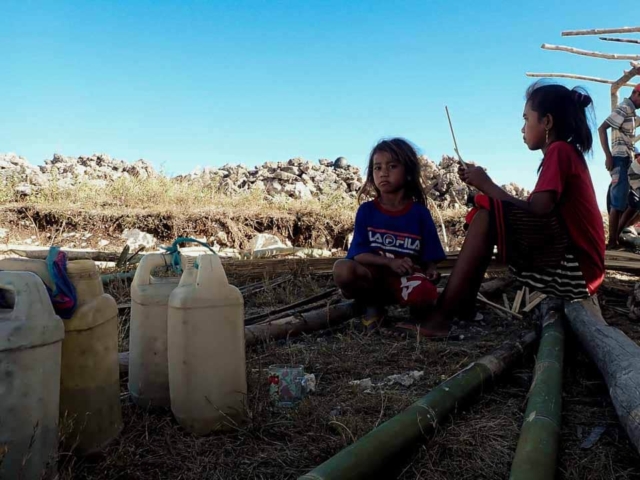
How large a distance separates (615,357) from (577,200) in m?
1.20

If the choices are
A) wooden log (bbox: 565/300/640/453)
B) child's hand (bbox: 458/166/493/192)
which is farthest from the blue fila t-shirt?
wooden log (bbox: 565/300/640/453)

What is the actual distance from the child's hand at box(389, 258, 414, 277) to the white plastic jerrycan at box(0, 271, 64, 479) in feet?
6.56

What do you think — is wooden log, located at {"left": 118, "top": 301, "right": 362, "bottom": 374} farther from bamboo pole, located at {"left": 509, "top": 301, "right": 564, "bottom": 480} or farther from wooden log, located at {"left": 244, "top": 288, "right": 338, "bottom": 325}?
bamboo pole, located at {"left": 509, "top": 301, "right": 564, "bottom": 480}

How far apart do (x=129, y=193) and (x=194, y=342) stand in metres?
7.94

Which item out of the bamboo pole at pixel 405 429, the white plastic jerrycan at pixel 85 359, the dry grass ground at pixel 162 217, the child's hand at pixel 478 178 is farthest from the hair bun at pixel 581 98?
the dry grass ground at pixel 162 217

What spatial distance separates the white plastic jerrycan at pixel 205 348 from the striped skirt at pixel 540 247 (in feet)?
5.81

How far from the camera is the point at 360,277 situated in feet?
10.3

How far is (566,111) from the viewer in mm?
3027

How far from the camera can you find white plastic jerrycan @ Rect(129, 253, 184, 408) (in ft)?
5.97

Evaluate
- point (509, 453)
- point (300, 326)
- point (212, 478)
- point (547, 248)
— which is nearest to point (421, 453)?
point (509, 453)

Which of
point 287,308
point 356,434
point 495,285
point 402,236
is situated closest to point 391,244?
point 402,236

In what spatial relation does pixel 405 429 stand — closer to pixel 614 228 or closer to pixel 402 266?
pixel 402 266

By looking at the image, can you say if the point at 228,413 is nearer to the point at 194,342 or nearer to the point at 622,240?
the point at 194,342

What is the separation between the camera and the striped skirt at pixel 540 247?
2.83 m
